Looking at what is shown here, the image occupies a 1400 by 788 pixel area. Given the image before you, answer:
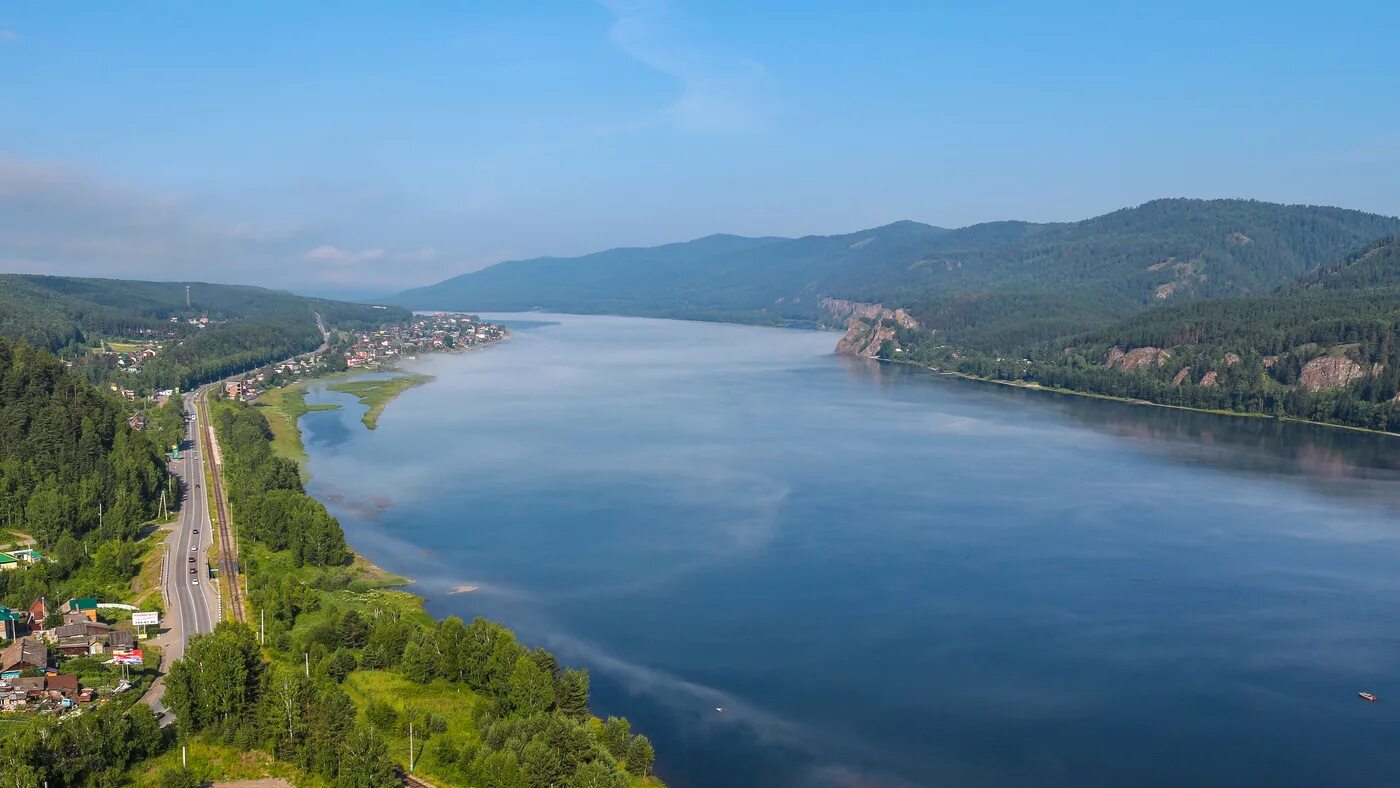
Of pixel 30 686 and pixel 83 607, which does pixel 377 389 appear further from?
pixel 30 686

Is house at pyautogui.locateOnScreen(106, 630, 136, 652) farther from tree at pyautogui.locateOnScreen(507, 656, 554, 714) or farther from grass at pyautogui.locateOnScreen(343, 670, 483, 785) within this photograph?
tree at pyautogui.locateOnScreen(507, 656, 554, 714)

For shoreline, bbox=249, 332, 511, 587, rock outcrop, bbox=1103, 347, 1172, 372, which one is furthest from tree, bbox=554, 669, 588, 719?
rock outcrop, bbox=1103, 347, 1172, 372

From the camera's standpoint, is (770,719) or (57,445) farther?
(57,445)

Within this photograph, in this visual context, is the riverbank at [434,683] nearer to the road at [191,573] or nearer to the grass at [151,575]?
the road at [191,573]

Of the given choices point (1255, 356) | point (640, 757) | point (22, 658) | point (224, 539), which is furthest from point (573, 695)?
point (1255, 356)

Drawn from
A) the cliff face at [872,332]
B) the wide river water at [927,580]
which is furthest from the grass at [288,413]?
the cliff face at [872,332]

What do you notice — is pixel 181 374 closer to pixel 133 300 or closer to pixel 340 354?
pixel 340 354

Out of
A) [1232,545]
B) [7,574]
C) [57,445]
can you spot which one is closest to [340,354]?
[57,445]
